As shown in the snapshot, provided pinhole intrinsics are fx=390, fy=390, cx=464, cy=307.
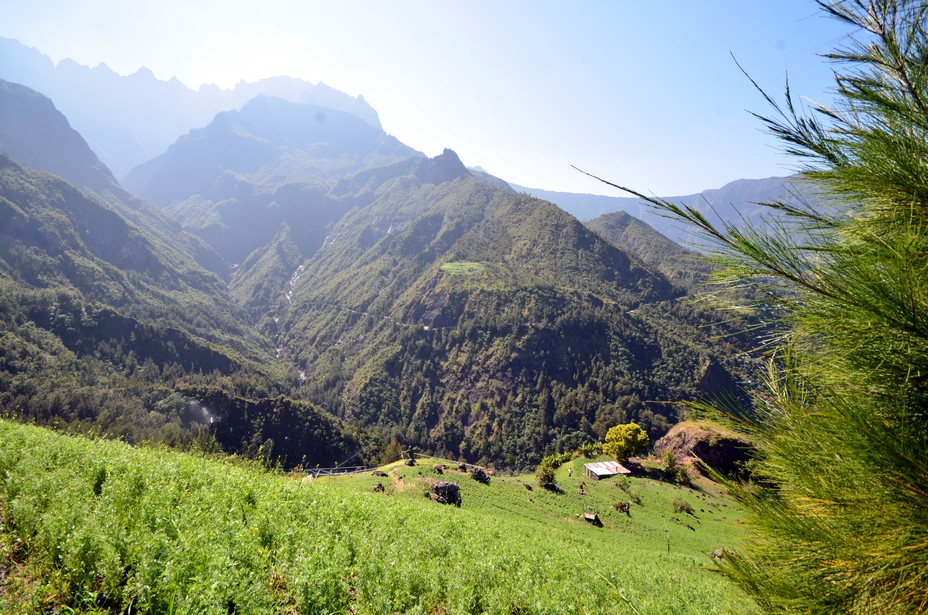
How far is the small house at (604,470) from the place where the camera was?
143ft

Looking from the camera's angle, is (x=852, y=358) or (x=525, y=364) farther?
(x=525, y=364)

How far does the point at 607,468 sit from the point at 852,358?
4862cm

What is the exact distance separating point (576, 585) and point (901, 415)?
700 centimetres

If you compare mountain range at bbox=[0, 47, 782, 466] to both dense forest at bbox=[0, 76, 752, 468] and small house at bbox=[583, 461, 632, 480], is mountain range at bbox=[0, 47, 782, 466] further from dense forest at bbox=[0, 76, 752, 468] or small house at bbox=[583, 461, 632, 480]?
small house at bbox=[583, 461, 632, 480]

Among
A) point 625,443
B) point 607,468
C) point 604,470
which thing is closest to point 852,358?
point 604,470

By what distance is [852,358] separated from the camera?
2.63m

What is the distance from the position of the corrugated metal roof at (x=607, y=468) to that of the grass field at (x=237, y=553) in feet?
119

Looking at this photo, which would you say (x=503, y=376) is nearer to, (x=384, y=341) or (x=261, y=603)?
(x=384, y=341)

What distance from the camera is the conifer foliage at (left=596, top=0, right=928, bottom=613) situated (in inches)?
80.6

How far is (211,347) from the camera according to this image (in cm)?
15300

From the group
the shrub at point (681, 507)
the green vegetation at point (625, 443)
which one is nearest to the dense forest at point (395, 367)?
the green vegetation at point (625, 443)

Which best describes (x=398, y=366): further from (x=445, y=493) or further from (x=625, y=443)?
(x=445, y=493)

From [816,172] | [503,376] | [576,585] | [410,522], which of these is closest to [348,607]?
[410,522]

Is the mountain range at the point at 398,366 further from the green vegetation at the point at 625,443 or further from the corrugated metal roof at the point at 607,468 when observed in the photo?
the corrugated metal roof at the point at 607,468
